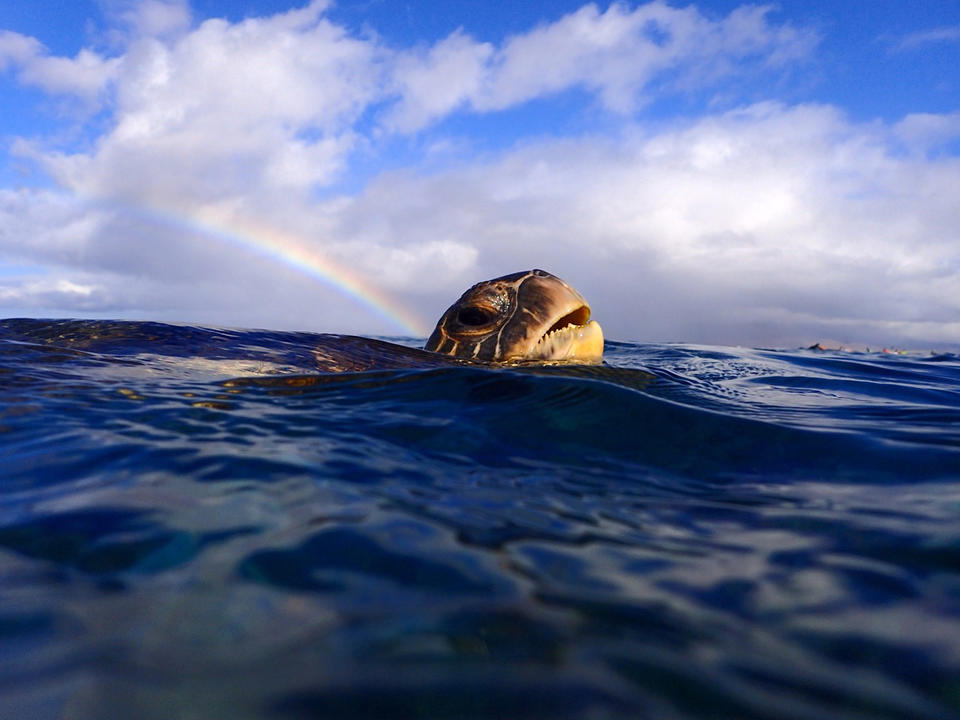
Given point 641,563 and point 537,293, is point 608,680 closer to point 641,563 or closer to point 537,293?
point 641,563

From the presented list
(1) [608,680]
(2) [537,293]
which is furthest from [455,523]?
(2) [537,293]

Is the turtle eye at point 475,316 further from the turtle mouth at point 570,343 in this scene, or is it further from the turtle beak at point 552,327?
the turtle mouth at point 570,343

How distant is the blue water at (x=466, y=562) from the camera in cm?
111

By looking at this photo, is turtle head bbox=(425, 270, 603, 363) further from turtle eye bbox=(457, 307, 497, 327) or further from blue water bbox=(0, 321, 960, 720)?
blue water bbox=(0, 321, 960, 720)

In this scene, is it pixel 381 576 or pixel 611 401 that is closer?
pixel 381 576

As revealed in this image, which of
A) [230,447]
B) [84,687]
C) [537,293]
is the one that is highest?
[537,293]

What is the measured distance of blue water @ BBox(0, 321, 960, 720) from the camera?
111 cm

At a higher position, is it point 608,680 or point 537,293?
point 537,293

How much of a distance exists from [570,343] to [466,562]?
4.73m

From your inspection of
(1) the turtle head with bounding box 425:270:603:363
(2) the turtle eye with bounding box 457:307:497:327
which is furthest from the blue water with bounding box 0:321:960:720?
(2) the turtle eye with bounding box 457:307:497:327

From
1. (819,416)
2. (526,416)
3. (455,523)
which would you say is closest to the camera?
(455,523)

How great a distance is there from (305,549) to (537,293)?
15.4 feet

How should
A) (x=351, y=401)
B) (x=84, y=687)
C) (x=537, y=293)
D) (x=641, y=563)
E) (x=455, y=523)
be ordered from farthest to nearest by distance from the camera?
(x=537, y=293), (x=351, y=401), (x=455, y=523), (x=641, y=563), (x=84, y=687)

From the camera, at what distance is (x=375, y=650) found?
1208mm
